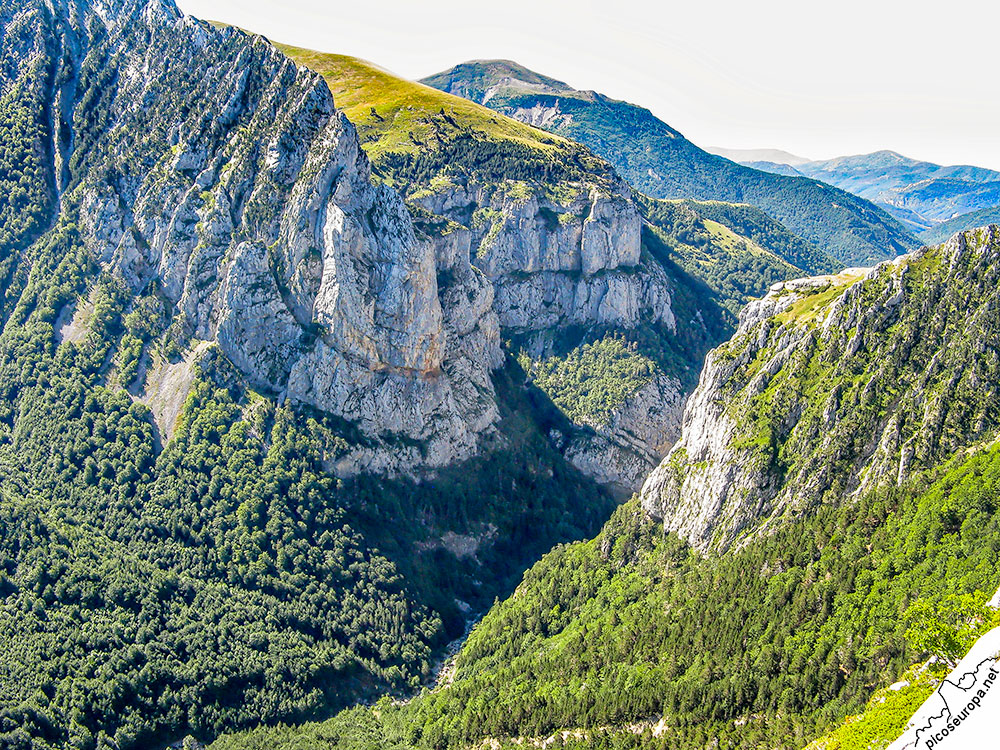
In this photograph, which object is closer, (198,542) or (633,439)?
(198,542)

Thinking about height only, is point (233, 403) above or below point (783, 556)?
below

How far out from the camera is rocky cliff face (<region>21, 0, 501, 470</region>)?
151 m

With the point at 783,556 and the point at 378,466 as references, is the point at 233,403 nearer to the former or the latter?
the point at 378,466

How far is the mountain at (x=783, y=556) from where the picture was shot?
82625 millimetres

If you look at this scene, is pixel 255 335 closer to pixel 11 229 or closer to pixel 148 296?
pixel 148 296

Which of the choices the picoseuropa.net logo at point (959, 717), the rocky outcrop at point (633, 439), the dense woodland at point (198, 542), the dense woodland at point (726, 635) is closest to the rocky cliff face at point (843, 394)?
the dense woodland at point (726, 635)

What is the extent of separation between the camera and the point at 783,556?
99250 millimetres

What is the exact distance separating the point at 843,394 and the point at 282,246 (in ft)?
339

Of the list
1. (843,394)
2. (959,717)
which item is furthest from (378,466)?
(959,717)

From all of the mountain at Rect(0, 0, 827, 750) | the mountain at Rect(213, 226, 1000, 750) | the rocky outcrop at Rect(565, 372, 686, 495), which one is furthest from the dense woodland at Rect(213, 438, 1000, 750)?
the rocky outcrop at Rect(565, 372, 686, 495)

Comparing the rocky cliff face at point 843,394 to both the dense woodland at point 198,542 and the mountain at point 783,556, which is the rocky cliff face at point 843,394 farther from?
the dense woodland at point 198,542

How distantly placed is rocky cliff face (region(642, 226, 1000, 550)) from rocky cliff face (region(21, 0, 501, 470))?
185ft

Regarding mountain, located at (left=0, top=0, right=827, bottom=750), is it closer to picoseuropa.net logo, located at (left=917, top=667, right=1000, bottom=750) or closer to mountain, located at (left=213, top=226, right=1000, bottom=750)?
mountain, located at (left=213, top=226, right=1000, bottom=750)

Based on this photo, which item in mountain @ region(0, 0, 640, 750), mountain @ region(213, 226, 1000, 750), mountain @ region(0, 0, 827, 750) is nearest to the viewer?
mountain @ region(213, 226, 1000, 750)
